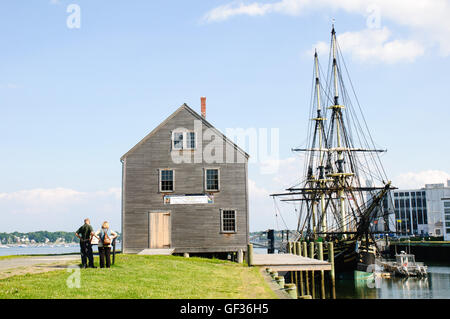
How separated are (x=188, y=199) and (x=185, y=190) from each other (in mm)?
657

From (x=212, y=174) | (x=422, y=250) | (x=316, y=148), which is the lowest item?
(x=422, y=250)

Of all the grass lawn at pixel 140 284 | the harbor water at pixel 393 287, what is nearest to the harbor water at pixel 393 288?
the harbor water at pixel 393 287

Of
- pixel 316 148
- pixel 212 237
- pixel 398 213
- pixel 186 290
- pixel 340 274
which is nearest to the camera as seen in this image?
pixel 186 290

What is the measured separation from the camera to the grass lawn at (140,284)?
1258cm

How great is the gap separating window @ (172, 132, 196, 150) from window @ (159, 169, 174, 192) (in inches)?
68.3

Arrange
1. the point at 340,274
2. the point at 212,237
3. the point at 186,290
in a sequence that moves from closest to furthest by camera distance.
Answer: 1. the point at 186,290
2. the point at 212,237
3. the point at 340,274

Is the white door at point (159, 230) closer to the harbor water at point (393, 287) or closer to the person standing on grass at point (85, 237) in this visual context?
the person standing on grass at point (85, 237)

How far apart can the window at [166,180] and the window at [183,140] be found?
173 cm

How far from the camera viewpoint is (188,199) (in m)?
32.8

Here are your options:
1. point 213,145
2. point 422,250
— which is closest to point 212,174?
point 213,145
